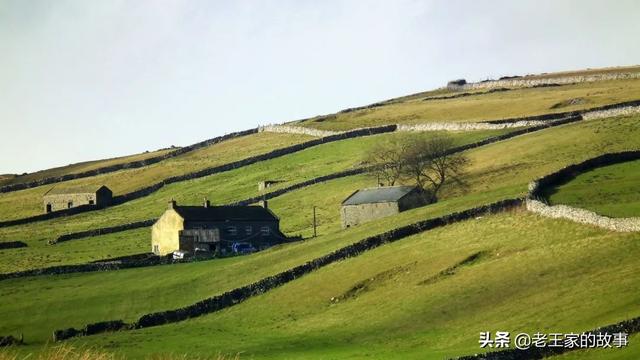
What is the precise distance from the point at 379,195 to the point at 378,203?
4.45ft

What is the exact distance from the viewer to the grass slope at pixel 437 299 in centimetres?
5172

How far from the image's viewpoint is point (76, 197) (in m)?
147

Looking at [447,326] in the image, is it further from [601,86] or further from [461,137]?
[601,86]

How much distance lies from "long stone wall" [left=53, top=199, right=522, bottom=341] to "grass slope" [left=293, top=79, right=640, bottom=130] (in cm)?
6023

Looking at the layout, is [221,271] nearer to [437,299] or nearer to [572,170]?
[572,170]

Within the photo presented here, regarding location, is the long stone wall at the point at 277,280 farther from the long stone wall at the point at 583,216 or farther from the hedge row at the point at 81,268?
the hedge row at the point at 81,268

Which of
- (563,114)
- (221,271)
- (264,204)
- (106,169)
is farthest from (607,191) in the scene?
(106,169)

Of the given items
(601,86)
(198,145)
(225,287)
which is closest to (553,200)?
(225,287)

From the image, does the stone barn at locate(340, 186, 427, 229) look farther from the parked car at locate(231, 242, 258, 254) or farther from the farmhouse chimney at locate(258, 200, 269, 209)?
the farmhouse chimney at locate(258, 200, 269, 209)

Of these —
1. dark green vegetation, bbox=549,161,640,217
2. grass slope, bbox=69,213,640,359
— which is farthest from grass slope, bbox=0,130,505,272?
grass slope, bbox=69,213,640,359

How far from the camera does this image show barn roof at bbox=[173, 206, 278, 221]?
109000 mm

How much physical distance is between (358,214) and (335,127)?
67.0 metres

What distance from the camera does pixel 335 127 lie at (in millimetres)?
165750

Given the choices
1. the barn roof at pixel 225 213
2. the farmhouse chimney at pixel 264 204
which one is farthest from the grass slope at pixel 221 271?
the farmhouse chimney at pixel 264 204
